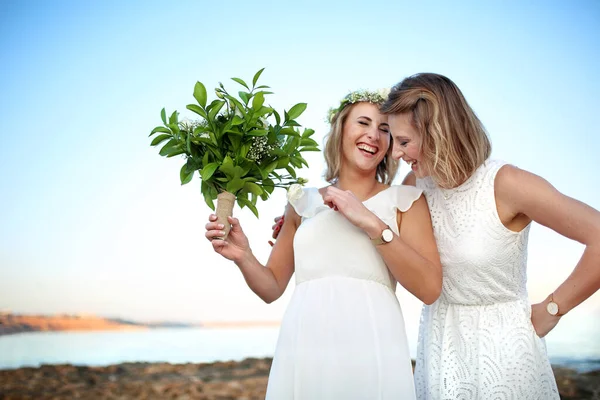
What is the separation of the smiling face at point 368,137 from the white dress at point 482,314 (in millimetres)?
480

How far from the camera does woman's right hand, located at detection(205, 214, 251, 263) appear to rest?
253 centimetres

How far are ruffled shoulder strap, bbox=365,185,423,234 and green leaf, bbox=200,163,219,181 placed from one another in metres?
0.76

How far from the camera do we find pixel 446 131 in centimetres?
244

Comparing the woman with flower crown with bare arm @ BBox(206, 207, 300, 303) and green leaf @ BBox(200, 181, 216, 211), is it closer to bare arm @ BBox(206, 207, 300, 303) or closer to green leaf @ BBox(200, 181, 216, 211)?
bare arm @ BBox(206, 207, 300, 303)

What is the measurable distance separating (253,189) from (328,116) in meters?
0.76

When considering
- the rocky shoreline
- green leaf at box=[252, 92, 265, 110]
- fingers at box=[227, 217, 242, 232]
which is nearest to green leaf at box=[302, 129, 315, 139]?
green leaf at box=[252, 92, 265, 110]

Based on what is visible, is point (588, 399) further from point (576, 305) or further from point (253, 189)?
point (253, 189)

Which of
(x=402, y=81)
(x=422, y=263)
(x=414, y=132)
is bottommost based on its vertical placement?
(x=422, y=263)

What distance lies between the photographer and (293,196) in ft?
8.79

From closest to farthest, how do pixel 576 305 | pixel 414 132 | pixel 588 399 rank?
pixel 576 305, pixel 414 132, pixel 588 399

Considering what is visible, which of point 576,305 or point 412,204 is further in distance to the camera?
point 412,204

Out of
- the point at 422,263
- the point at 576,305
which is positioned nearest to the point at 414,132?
the point at 422,263

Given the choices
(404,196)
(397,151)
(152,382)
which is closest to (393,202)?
(404,196)

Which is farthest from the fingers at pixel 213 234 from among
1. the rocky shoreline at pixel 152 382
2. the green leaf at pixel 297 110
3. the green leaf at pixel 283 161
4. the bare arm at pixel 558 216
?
the rocky shoreline at pixel 152 382
